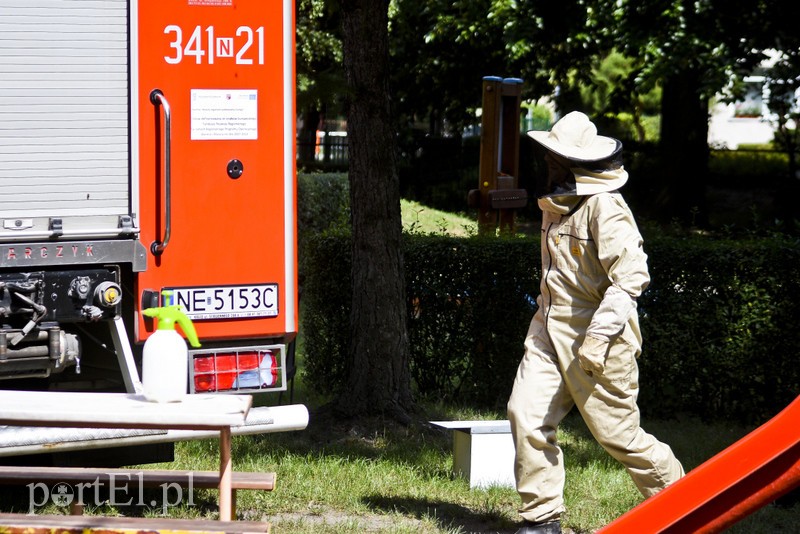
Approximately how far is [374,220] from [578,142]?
7.66ft

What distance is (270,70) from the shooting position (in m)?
5.01

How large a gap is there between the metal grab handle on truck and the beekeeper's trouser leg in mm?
1747

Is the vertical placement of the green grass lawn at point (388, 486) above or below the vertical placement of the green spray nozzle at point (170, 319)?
below

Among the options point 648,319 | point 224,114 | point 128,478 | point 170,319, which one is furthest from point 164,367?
point 648,319

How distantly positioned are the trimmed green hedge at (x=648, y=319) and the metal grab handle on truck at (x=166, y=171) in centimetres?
276

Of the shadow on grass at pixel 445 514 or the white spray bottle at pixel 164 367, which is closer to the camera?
the white spray bottle at pixel 164 367

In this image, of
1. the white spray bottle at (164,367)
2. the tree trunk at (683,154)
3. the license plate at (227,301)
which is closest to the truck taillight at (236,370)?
the license plate at (227,301)

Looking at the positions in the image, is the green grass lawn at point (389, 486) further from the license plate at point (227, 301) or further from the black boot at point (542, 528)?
the license plate at point (227, 301)

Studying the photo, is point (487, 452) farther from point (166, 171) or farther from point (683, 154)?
Result: point (683, 154)

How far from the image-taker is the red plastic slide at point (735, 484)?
11.5 feet

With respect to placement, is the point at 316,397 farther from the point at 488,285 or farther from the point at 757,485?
the point at 757,485

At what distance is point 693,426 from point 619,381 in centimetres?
290
